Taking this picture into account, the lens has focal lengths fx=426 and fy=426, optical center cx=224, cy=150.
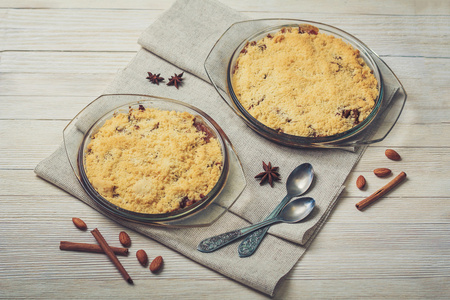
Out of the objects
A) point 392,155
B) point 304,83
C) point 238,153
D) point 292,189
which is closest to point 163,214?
point 238,153

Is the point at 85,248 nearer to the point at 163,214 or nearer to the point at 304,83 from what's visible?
the point at 163,214

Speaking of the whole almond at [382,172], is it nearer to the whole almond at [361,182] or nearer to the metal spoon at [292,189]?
the whole almond at [361,182]

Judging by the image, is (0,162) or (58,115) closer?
(0,162)

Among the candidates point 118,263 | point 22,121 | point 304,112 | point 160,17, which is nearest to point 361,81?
A: point 304,112

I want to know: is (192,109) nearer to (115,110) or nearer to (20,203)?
(115,110)

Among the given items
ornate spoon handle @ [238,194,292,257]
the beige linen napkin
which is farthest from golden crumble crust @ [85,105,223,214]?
ornate spoon handle @ [238,194,292,257]

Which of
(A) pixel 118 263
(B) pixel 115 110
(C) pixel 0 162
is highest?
(B) pixel 115 110
